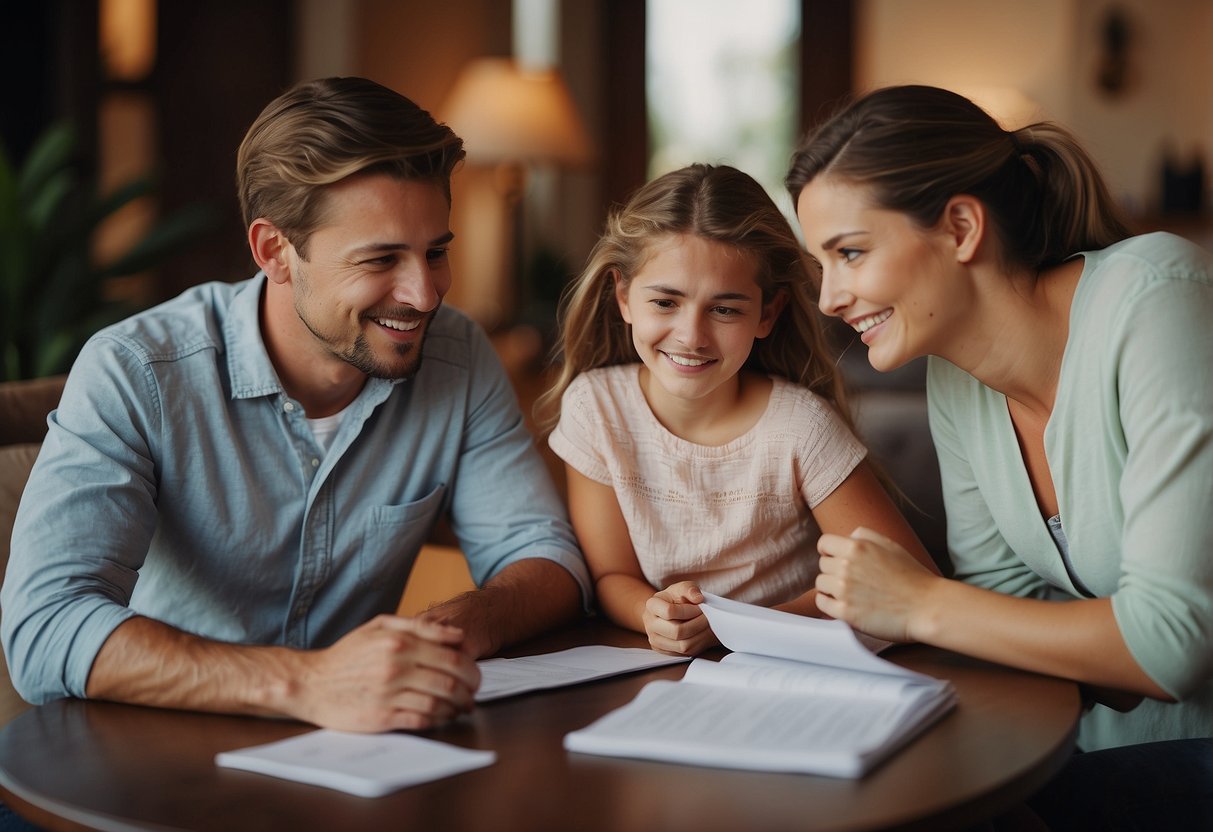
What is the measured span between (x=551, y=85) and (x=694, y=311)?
426 cm

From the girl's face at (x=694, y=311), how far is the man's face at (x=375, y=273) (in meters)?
0.29

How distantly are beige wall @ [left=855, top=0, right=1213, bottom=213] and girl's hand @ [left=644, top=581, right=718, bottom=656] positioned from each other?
19.2 ft

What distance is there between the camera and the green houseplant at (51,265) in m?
2.99

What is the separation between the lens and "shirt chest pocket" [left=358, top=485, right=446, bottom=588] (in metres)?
1.76

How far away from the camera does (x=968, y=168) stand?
56.9 inches

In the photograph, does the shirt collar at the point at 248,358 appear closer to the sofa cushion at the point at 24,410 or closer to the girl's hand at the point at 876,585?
the sofa cushion at the point at 24,410

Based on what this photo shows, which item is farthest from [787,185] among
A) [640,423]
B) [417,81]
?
[417,81]

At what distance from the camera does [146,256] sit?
3.27 metres

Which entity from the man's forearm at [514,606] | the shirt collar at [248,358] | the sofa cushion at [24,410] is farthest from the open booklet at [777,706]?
the sofa cushion at [24,410]

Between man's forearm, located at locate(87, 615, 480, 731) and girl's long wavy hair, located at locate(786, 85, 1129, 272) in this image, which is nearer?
man's forearm, located at locate(87, 615, 480, 731)

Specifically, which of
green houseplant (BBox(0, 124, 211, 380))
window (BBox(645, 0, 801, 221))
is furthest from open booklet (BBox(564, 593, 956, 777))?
window (BBox(645, 0, 801, 221))

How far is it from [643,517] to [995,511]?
472mm

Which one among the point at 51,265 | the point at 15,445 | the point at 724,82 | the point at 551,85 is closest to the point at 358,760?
the point at 15,445

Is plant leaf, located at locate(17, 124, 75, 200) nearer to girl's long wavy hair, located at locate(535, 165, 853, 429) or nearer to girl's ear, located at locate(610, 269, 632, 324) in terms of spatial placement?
girl's long wavy hair, located at locate(535, 165, 853, 429)
